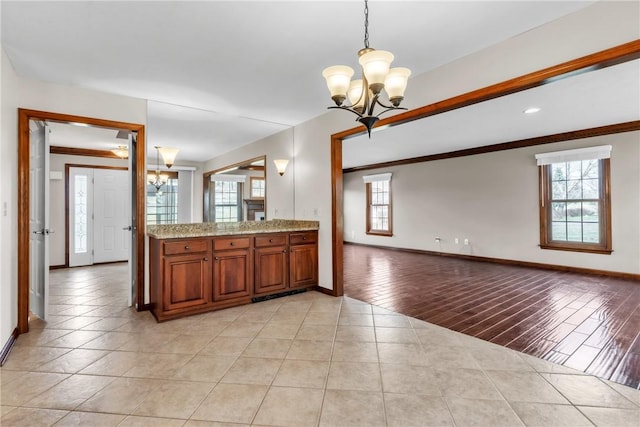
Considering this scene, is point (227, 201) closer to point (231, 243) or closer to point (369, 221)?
point (231, 243)

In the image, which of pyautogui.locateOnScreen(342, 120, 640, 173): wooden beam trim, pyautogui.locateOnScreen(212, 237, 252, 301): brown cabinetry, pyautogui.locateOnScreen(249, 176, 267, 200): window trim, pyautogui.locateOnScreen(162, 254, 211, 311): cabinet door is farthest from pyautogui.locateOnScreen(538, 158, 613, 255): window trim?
pyautogui.locateOnScreen(162, 254, 211, 311): cabinet door

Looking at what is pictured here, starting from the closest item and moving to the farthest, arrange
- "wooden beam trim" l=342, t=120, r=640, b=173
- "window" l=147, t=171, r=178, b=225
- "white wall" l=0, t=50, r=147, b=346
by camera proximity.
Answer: "white wall" l=0, t=50, r=147, b=346 → "window" l=147, t=171, r=178, b=225 → "wooden beam trim" l=342, t=120, r=640, b=173

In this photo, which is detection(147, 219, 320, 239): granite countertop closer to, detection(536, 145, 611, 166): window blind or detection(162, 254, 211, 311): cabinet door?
detection(162, 254, 211, 311): cabinet door

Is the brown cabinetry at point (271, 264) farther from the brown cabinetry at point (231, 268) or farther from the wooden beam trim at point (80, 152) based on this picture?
the wooden beam trim at point (80, 152)

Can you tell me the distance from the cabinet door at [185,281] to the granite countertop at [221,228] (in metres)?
0.25

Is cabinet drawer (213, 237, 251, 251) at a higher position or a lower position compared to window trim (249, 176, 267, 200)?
lower

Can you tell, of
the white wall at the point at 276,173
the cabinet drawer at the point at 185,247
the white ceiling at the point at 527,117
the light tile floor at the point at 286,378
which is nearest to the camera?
the light tile floor at the point at 286,378

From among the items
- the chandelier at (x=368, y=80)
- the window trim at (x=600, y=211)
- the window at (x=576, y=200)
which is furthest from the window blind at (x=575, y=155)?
the chandelier at (x=368, y=80)

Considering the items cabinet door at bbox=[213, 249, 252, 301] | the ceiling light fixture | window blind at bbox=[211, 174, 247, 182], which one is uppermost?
the ceiling light fixture

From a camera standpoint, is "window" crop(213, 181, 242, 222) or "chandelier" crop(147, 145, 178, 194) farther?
"window" crop(213, 181, 242, 222)

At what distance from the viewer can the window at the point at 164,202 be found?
3.50 meters

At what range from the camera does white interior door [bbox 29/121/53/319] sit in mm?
3078

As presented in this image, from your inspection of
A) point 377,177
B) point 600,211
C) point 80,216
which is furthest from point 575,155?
point 80,216

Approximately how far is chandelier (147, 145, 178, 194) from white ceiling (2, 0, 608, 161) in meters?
0.57
